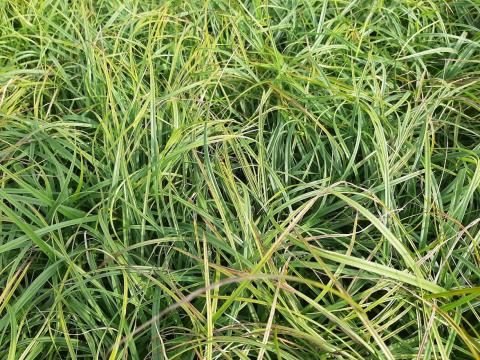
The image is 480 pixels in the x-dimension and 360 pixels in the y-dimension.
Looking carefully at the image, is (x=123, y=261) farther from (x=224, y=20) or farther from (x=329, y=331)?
(x=224, y=20)

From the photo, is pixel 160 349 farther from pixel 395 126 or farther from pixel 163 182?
pixel 395 126

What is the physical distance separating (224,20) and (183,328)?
1.12 meters

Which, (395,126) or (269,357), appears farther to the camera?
(395,126)

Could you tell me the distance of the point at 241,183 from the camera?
1265mm

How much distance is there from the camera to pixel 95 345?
1100mm

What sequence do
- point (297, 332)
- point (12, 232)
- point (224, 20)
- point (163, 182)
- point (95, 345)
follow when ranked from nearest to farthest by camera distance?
point (297, 332) < point (95, 345) < point (12, 232) < point (163, 182) < point (224, 20)

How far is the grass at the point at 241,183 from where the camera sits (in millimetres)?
1057

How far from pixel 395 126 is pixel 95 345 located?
35.7 inches

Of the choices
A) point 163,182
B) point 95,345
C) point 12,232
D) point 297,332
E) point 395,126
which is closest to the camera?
point 297,332

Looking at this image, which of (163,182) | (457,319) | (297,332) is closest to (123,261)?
(163,182)

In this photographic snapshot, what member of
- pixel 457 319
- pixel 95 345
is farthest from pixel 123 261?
pixel 457 319

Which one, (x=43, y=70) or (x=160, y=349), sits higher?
(x=43, y=70)

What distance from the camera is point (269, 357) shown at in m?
1.04

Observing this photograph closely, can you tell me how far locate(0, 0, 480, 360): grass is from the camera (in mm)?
1057
